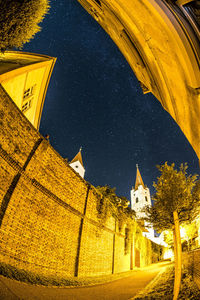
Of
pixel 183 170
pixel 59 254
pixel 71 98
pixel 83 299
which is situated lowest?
pixel 83 299

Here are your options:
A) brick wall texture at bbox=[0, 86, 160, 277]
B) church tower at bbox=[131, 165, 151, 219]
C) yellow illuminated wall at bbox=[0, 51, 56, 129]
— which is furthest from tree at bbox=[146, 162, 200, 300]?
church tower at bbox=[131, 165, 151, 219]

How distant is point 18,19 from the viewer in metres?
7.82

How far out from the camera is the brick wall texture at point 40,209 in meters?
5.70

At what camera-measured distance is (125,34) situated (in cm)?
396

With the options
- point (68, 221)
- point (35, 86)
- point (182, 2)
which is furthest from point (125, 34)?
point (35, 86)

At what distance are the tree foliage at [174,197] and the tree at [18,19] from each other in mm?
10653

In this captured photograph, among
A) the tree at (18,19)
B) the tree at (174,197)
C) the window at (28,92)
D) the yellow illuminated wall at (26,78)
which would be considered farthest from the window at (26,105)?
the tree at (174,197)

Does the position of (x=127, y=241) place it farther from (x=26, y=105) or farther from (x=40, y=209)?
(x=26, y=105)

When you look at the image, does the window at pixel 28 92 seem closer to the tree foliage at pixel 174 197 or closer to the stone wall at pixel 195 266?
the tree foliage at pixel 174 197

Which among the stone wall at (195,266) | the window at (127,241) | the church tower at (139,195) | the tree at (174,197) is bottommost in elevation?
the stone wall at (195,266)

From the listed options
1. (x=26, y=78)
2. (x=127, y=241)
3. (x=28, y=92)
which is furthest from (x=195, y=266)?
(x=28, y=92)

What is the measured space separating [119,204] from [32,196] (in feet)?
30.2

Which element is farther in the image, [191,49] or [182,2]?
[182,2]

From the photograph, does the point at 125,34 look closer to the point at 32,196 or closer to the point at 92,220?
the point at 32,196
